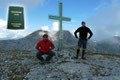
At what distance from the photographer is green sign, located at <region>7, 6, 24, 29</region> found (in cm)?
1973

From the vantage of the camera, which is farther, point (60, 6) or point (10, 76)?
point (60, 6)

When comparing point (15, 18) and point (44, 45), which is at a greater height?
point (15, 18)

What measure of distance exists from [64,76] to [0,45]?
19096mm

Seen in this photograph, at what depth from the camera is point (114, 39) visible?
48.2 m

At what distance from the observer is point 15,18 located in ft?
65.2

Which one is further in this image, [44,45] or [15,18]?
[15,18]

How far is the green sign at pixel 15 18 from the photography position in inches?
777

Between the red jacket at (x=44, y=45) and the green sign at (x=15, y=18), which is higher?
the green sign at (x=15, y=18)

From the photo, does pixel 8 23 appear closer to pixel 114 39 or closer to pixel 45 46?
pixel 45 46

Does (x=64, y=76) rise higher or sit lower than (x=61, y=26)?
lower

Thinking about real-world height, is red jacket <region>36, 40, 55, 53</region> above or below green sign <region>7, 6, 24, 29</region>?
below

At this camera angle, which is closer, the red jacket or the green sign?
the red jacket

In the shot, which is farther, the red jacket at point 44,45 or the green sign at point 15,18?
the green sign at point 15,18

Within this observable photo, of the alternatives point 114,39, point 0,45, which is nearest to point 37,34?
point 0,45
